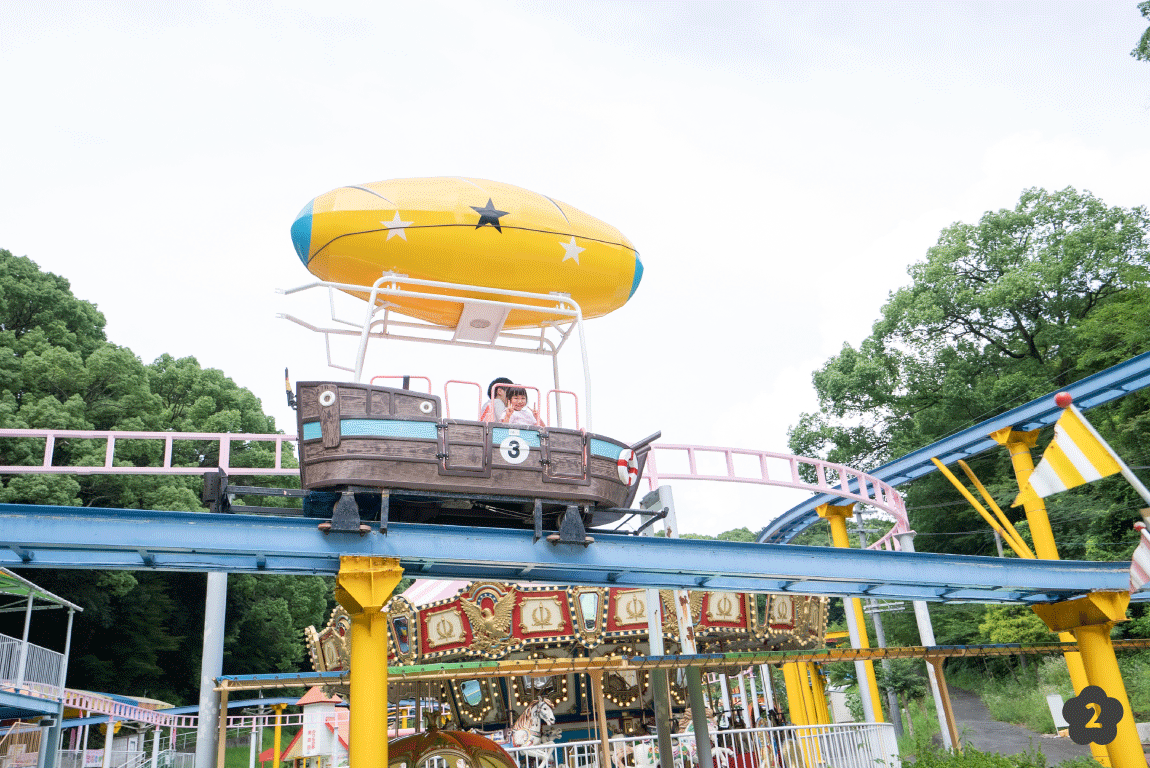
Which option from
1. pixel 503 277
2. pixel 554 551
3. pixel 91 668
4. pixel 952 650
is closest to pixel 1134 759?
pixel 952 650

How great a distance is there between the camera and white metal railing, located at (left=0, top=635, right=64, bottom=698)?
16469 mm

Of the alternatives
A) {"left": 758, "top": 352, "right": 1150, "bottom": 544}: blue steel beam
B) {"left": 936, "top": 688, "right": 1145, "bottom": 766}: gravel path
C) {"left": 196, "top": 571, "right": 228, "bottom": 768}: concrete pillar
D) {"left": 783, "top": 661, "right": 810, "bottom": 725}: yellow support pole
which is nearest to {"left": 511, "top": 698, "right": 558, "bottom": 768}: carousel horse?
{"left": 783, "top": 661, "right": 810, "bottom": 725}: yellow support pole

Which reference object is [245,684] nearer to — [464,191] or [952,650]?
[464,191]

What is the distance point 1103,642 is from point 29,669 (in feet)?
61.8

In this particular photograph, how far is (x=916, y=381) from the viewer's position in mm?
32500

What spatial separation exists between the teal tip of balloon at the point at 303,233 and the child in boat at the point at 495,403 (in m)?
2.07

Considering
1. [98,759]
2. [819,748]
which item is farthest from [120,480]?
[819,748]

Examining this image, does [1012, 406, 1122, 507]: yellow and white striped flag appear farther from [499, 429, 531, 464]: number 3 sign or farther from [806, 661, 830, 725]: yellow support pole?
[806, 661, 830, 725]: yellow support pole

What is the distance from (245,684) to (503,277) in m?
5.13

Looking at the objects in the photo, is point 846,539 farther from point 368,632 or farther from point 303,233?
point 303,233

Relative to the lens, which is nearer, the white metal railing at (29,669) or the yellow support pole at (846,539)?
the yellow support pole at (846,539)

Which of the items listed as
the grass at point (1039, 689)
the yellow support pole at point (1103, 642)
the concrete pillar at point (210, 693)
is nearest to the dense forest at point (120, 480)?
the concrete pillar at point (210, 693)

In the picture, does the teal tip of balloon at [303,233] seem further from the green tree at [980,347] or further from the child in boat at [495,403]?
the green tree at [980,347]

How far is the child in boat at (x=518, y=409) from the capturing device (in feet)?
25.5
